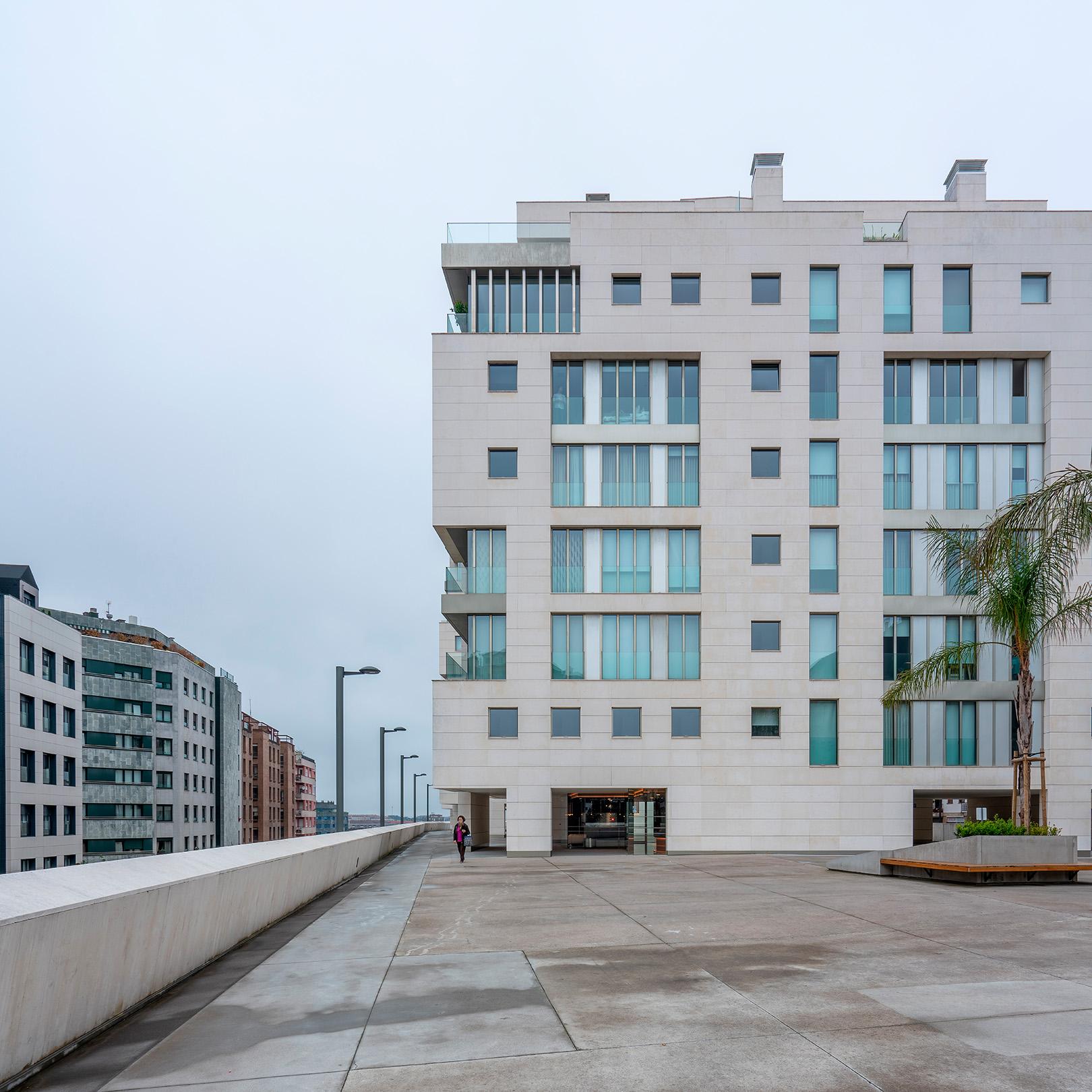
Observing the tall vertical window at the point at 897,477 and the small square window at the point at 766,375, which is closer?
the tall vertical window at the point at 897,477

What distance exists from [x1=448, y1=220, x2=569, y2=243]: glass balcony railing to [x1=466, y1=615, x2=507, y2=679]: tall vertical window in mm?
15334

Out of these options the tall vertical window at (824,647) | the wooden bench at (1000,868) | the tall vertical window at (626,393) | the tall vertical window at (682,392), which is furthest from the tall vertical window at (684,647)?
the wooden bench at (1000,868)

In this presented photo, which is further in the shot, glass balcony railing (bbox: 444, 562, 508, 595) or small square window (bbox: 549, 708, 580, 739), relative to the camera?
glass balcony railing (bbox: 444, 562, 508, 595)

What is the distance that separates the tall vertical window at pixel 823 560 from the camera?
126ft

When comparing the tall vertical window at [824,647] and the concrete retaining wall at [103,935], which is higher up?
the tall vertical window at [824,647]

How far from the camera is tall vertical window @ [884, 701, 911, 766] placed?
3769 centimetres

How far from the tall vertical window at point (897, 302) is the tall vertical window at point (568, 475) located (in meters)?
13.5

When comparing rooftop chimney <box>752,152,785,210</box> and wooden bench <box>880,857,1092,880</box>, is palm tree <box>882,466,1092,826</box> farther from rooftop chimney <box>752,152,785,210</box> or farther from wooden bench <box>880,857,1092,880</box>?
rooftop chimney <box>752,152,785,210</box>

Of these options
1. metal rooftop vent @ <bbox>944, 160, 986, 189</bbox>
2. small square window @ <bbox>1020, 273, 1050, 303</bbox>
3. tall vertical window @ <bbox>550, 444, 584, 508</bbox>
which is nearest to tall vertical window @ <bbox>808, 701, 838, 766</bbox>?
tall vertical window @ <bbox>550, 444, 584, 508</bbox>

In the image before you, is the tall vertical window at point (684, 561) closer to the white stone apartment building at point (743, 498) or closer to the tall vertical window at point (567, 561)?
the white stone apartment building at point (743, 498)

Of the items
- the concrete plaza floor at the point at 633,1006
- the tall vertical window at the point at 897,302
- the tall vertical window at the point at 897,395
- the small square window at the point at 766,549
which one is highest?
the tall vertical window at the point at 897,302

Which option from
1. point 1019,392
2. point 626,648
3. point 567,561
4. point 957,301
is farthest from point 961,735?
point 957,301

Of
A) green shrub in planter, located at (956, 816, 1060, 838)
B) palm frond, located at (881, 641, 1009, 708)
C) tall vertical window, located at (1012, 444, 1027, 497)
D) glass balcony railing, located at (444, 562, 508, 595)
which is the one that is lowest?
green shrub in planter, located at (956, 816, 1060, 838)

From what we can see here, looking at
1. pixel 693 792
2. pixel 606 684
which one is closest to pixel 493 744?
pixel 606 684
